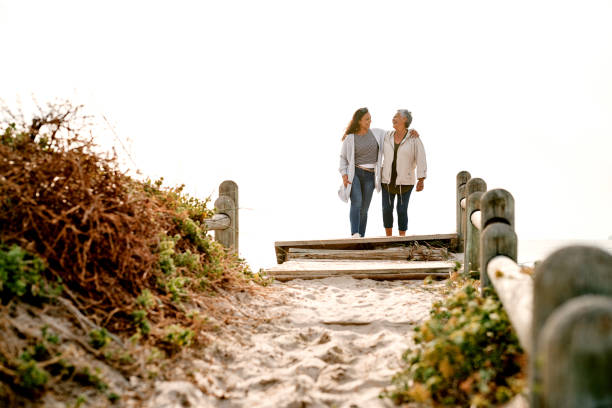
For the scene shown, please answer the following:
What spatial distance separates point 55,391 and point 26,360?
21 cm

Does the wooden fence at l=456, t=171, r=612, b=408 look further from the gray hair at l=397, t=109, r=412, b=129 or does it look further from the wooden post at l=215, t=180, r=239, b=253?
the gray hair at l=397, t=109, r=412, b=129

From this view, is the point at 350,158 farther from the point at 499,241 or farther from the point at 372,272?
the point at 499,241

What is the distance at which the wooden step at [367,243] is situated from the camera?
8.05m

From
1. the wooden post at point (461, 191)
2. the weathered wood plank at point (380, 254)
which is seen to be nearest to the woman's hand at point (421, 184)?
the wooden post at point (461, 191)

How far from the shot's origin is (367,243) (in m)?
8.23

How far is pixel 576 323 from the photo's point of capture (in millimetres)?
1385

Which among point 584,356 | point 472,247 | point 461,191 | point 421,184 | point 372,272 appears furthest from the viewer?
point 421,184

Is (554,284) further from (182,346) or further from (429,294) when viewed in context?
(429,294)

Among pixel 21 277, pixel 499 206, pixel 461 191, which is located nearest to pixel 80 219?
pixel 21 277

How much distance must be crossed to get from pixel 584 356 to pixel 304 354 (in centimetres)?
235

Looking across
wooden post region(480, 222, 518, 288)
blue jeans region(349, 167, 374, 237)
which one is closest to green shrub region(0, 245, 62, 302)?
wooden post region(480, 222, 518, 288)

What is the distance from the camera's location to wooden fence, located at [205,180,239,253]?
629 cm

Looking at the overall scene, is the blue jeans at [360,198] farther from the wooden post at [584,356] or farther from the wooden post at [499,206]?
the wooden post at [584,356]

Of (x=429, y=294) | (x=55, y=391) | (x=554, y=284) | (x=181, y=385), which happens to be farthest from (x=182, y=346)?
(x=429, y=294)
